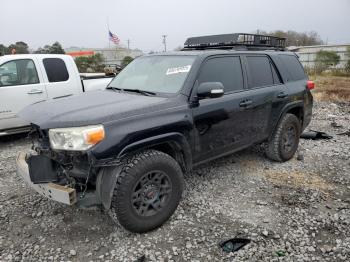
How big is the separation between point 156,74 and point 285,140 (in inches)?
98.4

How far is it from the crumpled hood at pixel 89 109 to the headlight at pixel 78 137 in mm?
48

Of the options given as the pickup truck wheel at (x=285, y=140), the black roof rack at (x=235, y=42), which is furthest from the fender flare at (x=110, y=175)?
the pickup truck wheel at (x=285, y=140)

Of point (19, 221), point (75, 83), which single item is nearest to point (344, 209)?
point (19, 221)

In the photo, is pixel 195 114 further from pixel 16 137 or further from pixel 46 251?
pixel 16 137

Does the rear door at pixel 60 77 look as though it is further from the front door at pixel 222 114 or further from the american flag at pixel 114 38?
the american flag at pixel 114 38

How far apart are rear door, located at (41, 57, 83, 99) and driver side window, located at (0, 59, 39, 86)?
0.23 m

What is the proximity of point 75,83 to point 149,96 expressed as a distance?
4105 mm

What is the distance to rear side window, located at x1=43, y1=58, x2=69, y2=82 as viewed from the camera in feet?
23.3

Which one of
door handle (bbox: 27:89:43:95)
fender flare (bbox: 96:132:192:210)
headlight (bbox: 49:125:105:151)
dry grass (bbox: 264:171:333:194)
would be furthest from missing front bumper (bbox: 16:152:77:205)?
door handle (bbox: 27:89:43:95)

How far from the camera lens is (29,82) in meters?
6.84

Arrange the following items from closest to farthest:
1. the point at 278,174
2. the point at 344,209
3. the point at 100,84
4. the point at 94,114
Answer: the point at 94,114 < the point at 344,209 < the point at 278,174 < the point at 100,84

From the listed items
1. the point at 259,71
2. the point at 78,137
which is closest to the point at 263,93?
the point at 259,71

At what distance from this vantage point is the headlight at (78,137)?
3014 millimetres

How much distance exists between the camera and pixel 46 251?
329 centimetres
